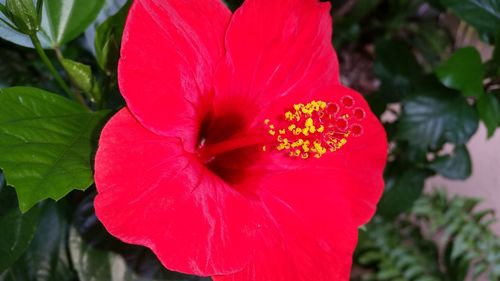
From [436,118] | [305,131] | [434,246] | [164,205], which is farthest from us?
[434,246]

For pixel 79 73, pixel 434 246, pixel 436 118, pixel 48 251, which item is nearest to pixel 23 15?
pixel 79 73

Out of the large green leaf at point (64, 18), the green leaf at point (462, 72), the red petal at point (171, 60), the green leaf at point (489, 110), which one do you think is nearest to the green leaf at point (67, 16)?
the large green leaf at point (64, 18)

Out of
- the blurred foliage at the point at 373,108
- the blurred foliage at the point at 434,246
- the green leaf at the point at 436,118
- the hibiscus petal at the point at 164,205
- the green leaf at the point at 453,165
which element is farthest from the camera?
the blurred foliage at the point at 434,246

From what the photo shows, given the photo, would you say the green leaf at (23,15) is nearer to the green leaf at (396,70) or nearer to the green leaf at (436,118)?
the green leaf at (436,118)

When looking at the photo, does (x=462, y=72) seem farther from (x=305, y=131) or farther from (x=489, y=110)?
(x=305, y=131)

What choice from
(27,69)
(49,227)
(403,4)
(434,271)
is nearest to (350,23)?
(403,4)

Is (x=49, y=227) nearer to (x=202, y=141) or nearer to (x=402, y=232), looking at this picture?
(x=202, y=141)

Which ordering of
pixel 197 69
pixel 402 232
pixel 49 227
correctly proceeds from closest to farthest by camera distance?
pixel 197 69
pixel 49 227
pixel 402 232
